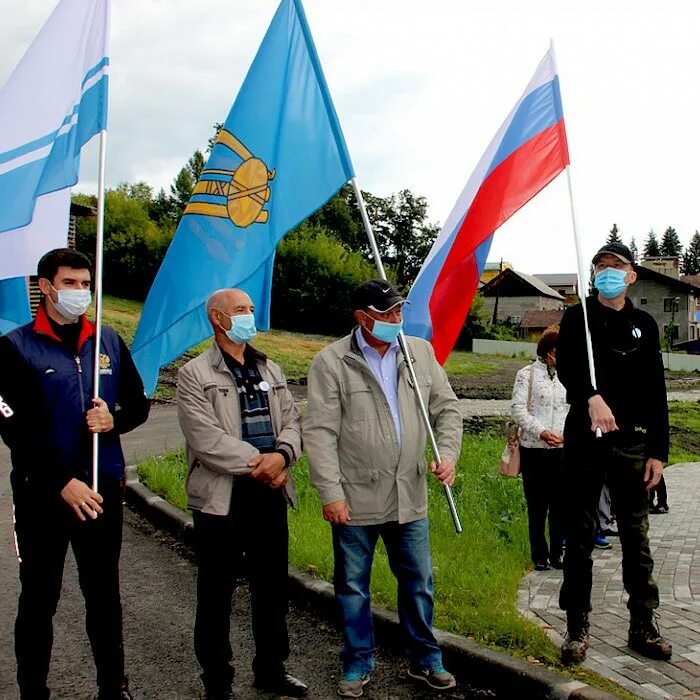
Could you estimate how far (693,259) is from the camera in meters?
156

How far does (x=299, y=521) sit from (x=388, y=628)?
2.54 meters

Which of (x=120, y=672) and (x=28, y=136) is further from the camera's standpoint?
(x=28, y=136)

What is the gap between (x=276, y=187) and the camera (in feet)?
17.5

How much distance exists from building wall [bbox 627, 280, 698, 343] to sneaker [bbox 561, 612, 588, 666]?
87684 millimetres

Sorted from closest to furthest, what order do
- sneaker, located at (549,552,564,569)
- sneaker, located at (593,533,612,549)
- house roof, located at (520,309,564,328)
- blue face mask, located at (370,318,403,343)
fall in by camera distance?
blue face mask, located at (370,318,403,343) < sneaker, located at (549,552,564,569) < sneaker, located at (593,533,612,549) < house roof, located at (520,309,564,328)

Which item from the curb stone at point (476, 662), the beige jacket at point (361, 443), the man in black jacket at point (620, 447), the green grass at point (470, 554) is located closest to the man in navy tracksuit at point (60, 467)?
the beige jacket at point (361, 443)

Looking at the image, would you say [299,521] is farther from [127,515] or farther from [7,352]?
[7,352]

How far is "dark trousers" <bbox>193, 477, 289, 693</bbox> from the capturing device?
4262mm

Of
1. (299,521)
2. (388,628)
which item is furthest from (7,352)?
(299,521)

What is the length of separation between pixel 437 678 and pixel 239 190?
310 cm

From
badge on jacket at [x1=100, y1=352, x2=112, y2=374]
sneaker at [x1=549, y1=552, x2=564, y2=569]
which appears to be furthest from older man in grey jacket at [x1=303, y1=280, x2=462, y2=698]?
sneaker at [x1=549, y1=552, x2=564, y2=569]

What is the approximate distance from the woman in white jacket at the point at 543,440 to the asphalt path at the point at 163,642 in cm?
214

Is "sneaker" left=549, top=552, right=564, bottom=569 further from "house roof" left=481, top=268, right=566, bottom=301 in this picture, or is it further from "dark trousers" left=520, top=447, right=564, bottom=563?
"house roof" left=481, top=268, right=566, bottom=301

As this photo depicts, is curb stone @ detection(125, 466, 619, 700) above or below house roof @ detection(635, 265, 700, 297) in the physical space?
below
